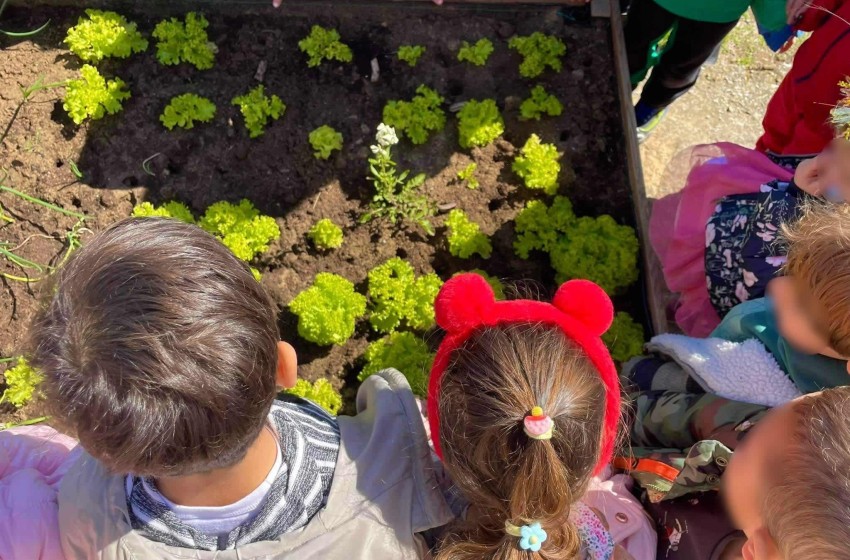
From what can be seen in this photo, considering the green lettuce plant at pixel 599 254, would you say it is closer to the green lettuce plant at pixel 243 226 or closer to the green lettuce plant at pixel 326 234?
the green lettuce plant at pixel 326 234

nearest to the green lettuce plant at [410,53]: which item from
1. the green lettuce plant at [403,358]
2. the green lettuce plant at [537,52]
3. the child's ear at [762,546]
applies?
the green lettuce plant at [537,52]

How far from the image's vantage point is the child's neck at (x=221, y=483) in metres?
1.54

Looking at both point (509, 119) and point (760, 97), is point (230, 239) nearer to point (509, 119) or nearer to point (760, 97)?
point (509, 119)

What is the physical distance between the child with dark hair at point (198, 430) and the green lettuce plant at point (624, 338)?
1345mm

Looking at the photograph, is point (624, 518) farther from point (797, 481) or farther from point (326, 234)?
point (326, 234)

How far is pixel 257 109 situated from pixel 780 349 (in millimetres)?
2557

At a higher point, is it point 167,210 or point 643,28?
point 643,28

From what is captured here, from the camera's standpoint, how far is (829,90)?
2412mm

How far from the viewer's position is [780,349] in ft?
6.79

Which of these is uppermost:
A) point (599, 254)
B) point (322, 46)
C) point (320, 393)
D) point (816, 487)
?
point (322, 46)

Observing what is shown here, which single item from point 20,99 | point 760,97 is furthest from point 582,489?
point 760,97

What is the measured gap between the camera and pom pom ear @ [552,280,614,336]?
1.54 meters

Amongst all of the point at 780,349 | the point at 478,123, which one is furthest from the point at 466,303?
the point at 478,123

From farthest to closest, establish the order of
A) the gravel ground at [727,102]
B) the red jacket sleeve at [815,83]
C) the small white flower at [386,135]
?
1. the gravel ground at [727,102]
2. the small white flower at [386,135]
3. the red jacket sleeve at [815,83]
